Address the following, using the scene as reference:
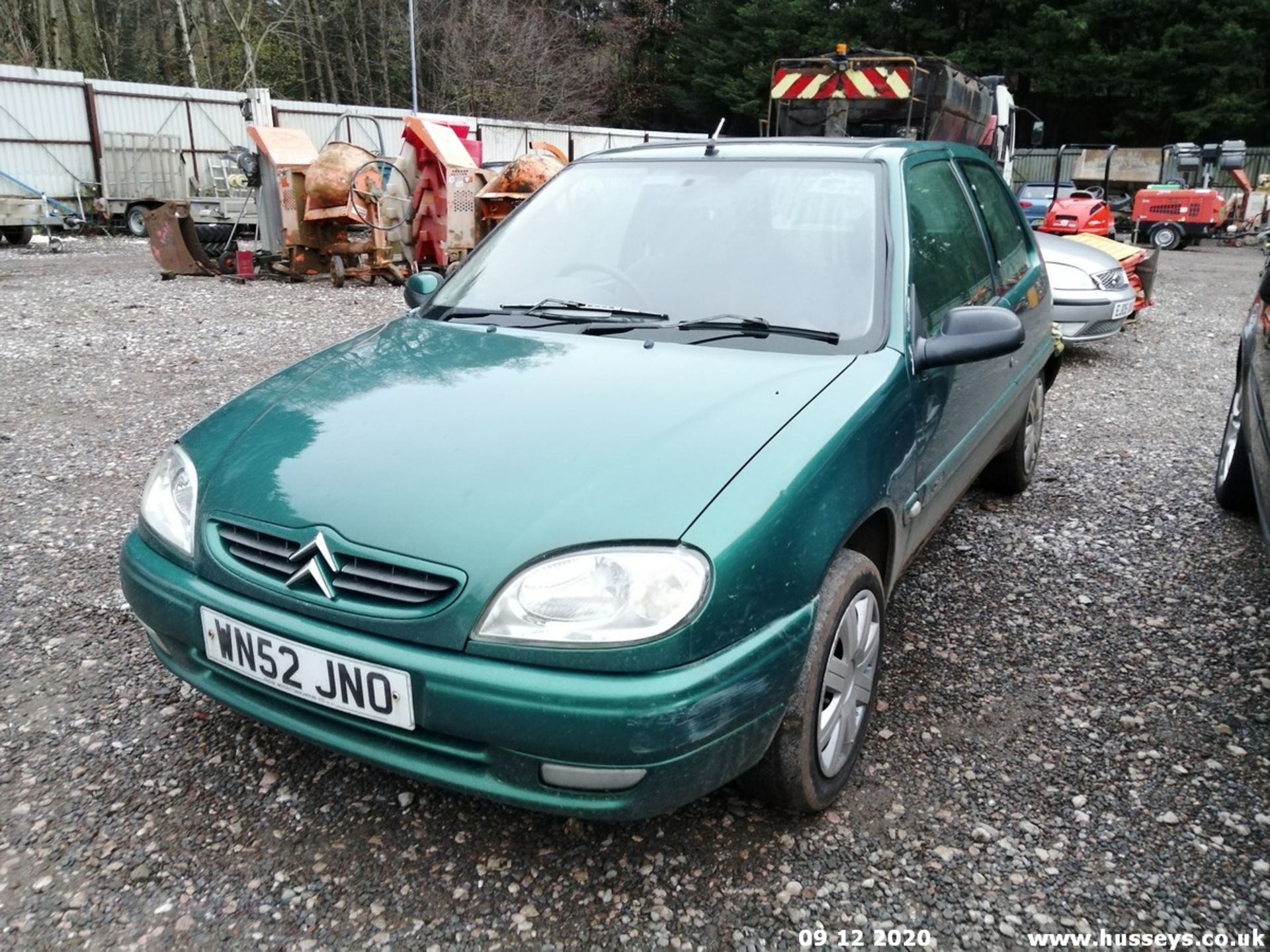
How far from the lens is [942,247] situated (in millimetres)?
3230

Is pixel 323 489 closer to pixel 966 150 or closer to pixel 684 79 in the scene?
pixel 966 150

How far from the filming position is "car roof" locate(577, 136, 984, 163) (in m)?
3.19

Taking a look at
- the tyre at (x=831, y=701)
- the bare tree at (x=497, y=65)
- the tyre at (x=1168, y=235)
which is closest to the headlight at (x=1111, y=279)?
the tyre at (x=831, y=701)

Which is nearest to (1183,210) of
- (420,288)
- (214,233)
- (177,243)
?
(214,233)

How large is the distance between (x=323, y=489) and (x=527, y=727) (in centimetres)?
71

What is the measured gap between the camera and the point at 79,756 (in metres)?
2.58

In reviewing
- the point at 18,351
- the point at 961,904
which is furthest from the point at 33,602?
the point at 18,351

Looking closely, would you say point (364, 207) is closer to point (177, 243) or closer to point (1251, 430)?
point (177, 243)

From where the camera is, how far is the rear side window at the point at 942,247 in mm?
2947

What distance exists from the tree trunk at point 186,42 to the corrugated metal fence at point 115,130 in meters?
7.51

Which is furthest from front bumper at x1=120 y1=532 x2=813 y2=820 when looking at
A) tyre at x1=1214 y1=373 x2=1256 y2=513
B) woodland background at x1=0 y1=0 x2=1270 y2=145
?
woodland background at x1=0 y1=0 x2=1270 y2=145

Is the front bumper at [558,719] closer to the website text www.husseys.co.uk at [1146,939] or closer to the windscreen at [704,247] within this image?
the website text www.husseys.co.uk at [1146,939]

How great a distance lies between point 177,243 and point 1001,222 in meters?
10.7

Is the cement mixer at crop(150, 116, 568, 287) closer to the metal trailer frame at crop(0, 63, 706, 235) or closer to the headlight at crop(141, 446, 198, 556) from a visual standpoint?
the metal trailer frame at crop(0, 63, 706, 235)
